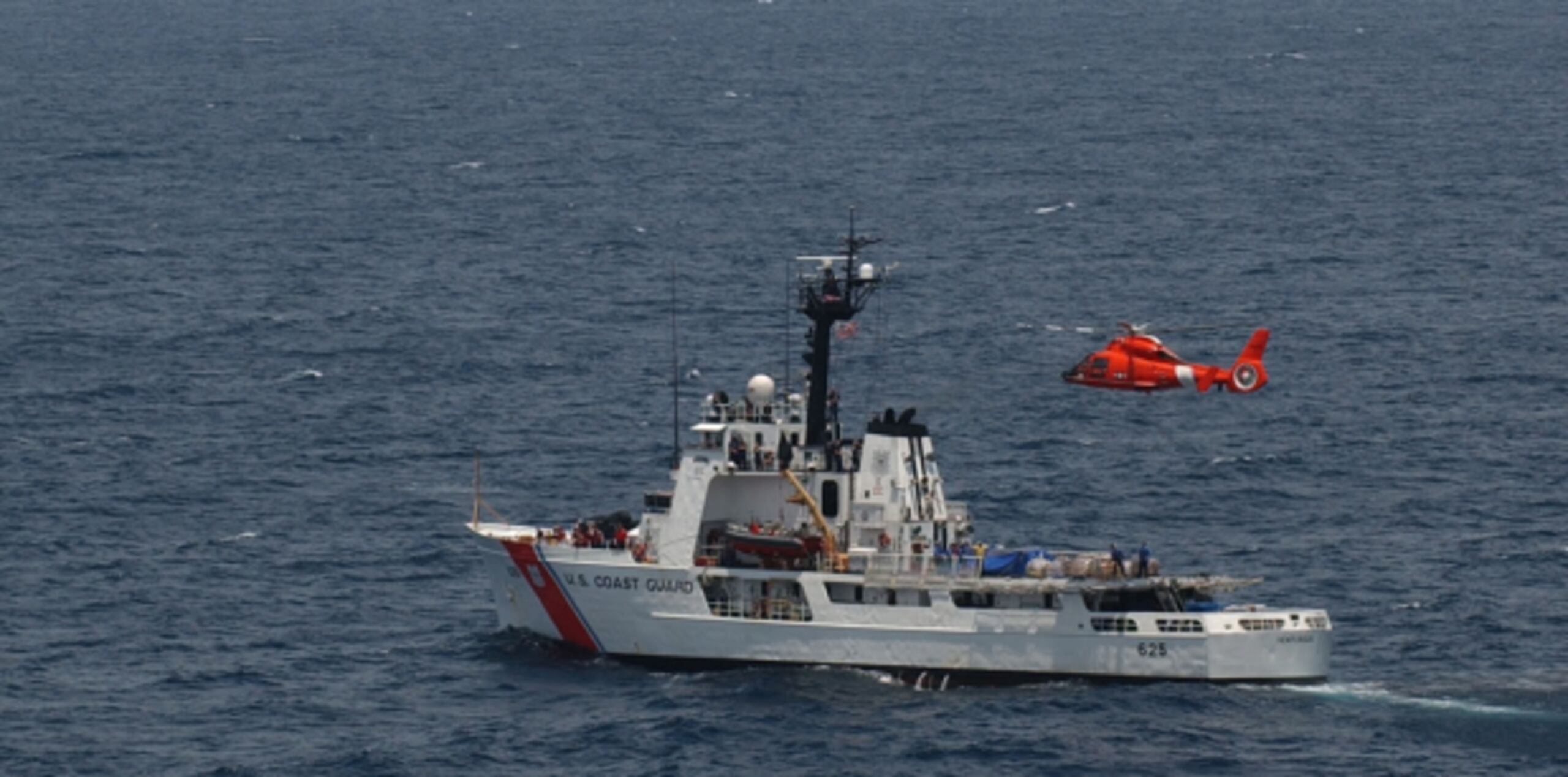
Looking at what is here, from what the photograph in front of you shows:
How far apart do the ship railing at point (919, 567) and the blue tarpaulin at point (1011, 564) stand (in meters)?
0.41

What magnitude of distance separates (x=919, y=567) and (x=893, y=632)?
2.46m

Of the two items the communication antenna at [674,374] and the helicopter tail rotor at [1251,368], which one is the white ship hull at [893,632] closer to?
the communication antenna at [674,374]

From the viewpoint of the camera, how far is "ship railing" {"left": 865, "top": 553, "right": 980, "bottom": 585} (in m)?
102

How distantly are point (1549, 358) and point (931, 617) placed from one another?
211 ft

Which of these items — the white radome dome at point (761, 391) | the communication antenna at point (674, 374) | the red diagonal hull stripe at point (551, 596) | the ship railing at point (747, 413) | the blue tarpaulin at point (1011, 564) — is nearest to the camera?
the blue tarpaulin at point (1011, 564)

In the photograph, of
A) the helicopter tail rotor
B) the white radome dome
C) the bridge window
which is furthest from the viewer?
the helicopter tail rotor

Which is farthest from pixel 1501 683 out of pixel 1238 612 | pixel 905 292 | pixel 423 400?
pixel 905 292

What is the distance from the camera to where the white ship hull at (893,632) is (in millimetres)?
100312

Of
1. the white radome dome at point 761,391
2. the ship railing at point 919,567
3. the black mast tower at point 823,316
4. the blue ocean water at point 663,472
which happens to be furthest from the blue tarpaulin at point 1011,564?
the white radome dome at point 761,391

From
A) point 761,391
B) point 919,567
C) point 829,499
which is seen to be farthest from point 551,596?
point 919,567

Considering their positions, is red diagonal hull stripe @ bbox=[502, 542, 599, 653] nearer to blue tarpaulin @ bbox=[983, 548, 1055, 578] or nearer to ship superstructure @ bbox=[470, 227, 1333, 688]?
ship superstructure @ bbox=[470, 227, 1333, 688]

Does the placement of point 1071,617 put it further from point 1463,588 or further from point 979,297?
point 979,297

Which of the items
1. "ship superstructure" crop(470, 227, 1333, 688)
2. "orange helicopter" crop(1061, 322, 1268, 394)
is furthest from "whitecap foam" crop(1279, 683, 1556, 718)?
"orange helicopter" crop(1061, 322, 1268, 394)

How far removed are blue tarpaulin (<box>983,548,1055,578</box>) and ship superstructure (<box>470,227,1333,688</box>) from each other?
0.07 m
